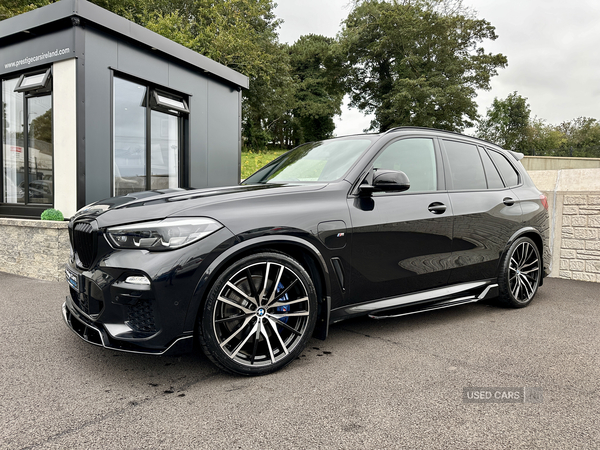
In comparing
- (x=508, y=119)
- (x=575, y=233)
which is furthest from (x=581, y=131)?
(x=575, y=233)

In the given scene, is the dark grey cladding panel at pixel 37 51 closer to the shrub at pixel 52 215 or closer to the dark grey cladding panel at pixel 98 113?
the dark grey cladding panel at pixel 98 113

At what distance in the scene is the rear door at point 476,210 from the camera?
377 centimetres

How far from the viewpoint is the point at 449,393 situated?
2.50 m

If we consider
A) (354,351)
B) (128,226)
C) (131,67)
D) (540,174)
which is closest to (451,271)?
(354,351)

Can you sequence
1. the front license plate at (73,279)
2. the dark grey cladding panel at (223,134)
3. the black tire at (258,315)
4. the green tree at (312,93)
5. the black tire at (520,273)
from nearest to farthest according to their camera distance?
the black tire at (258,315), the front license plate at (73,279), the black tire at (520,273), the dark grey cladding panel at (223,134), the green tree at (312,93)

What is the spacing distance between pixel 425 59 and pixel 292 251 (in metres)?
35.3

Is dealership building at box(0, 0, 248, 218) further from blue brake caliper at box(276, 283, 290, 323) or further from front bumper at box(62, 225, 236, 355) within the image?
blue brake caliper at box(276, 283, 290, 323)

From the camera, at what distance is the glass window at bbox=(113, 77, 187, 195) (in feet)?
24.4

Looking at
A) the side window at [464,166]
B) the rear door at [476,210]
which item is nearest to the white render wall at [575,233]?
the rear door at [476,210]

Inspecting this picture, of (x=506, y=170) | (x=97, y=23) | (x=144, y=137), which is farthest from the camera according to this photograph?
(x=144, y=137)

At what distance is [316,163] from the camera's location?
3.66 m

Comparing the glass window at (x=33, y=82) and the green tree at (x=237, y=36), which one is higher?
the green tree at (x=237, y=36)

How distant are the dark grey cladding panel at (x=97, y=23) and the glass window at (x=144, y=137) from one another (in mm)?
777

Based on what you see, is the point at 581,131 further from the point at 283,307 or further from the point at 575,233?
the point at 283,307
